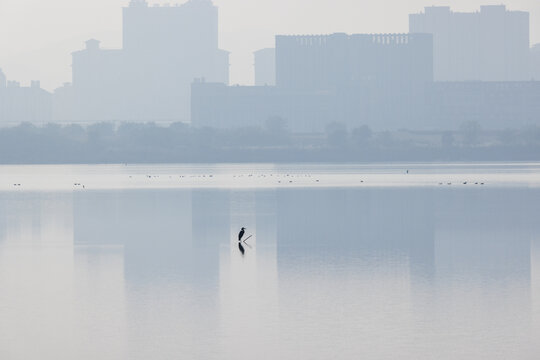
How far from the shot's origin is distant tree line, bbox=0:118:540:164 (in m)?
168

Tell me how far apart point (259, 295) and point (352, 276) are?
107 inches

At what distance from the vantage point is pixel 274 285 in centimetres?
2177

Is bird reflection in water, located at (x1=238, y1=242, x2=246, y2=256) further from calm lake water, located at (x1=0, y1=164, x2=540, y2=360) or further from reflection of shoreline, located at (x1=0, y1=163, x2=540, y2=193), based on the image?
reflection of shoreline, located at (x1=0, y1=163, x2=540, y2=193)

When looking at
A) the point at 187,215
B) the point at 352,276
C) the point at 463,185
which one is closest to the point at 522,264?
the point at 352,276

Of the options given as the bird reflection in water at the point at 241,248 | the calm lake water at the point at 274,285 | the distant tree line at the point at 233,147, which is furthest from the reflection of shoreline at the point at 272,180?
the distant tree line at the point at 233,147

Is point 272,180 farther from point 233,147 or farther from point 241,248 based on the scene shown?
point 233,147

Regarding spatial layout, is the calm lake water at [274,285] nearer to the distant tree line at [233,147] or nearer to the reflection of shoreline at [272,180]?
the reflection of shoreline at [272,180]

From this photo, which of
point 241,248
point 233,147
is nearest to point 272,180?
point 241,248

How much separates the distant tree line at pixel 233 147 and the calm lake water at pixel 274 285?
127 m

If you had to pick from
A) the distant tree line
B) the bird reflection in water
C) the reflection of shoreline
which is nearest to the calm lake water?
the bird reflection in water

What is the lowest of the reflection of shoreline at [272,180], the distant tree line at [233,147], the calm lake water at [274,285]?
the calm lake water at [274,285]

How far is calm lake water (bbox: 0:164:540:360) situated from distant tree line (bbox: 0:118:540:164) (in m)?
127

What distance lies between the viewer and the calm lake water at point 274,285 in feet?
53.9

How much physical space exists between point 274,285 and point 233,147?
148m
